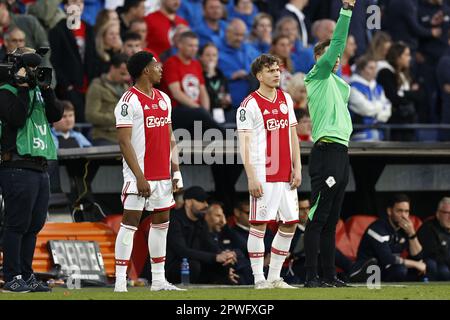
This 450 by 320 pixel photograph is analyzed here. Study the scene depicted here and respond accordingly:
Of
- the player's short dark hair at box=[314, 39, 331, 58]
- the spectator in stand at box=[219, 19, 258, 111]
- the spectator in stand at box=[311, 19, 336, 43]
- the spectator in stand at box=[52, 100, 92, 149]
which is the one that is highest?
the spectator in stand at box=[311, 19, 336, 43]

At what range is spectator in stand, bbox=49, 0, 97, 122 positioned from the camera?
1705 cm

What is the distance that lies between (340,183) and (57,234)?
3.55 meters

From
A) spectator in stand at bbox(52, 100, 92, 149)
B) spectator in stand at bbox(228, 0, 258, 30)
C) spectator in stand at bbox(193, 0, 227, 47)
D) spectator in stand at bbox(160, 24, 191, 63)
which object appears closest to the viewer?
spectator in stand at bbox(52, 100, 92, 149)

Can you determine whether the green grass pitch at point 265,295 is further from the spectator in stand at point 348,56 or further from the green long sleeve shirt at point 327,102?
the spectator in stand at point 348,56

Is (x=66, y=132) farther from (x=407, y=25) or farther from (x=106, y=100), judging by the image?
(x=407, y=25)

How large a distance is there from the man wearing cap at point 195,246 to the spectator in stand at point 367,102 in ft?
11.6

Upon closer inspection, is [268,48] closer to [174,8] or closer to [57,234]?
[174,8]

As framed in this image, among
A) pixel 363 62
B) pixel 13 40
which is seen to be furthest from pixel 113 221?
pixel 363 62

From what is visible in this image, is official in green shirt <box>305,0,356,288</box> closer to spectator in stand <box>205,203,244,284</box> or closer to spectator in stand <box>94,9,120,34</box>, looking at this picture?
spectator in stand <box>205,203,244,284</box>

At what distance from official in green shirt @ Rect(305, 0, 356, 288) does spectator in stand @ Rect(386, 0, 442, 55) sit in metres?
8.65

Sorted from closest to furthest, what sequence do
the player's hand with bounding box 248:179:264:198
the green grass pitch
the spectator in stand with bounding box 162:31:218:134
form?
1. the green grass pitch
2. the player's hand with bounding box 248:179:264:198
3. the spectator in stand with bounding box 162:31:218:134

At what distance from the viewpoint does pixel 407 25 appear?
69.0ft

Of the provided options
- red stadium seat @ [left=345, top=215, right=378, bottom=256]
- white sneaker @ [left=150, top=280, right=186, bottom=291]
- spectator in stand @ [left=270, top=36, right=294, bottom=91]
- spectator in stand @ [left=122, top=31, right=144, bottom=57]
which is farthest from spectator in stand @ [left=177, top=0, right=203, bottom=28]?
white sneaker @ [left=150, top=280, right=186, bottom=291]

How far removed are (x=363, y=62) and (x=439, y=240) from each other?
125 inches
